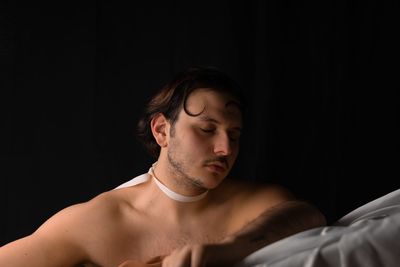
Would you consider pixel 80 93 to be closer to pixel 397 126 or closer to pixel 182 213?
pixel 182 213

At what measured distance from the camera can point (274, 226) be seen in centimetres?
164

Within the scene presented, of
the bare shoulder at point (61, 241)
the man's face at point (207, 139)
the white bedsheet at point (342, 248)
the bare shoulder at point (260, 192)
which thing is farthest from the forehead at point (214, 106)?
the white bedsheet at point (342, 248)

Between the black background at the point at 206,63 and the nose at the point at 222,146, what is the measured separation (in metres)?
0.61

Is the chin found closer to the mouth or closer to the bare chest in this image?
the mouth

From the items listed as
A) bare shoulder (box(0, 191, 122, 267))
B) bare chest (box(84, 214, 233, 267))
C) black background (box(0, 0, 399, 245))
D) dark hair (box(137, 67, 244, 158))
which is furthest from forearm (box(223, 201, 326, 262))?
black background (box(0, 0, 399, 245))

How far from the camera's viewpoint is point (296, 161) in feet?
8.02

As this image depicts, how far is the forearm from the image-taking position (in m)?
1.54

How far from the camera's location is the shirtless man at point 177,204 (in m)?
1.82

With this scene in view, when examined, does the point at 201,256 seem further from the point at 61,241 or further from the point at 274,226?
the point at 61,241

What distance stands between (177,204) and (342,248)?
2.24 ft

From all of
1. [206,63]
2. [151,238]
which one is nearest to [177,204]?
[151,238]

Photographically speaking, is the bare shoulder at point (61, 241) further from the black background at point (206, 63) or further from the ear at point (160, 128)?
the black background at point (206, 63)

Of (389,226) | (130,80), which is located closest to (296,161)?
(130,80)

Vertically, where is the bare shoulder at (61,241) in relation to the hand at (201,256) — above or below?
below
